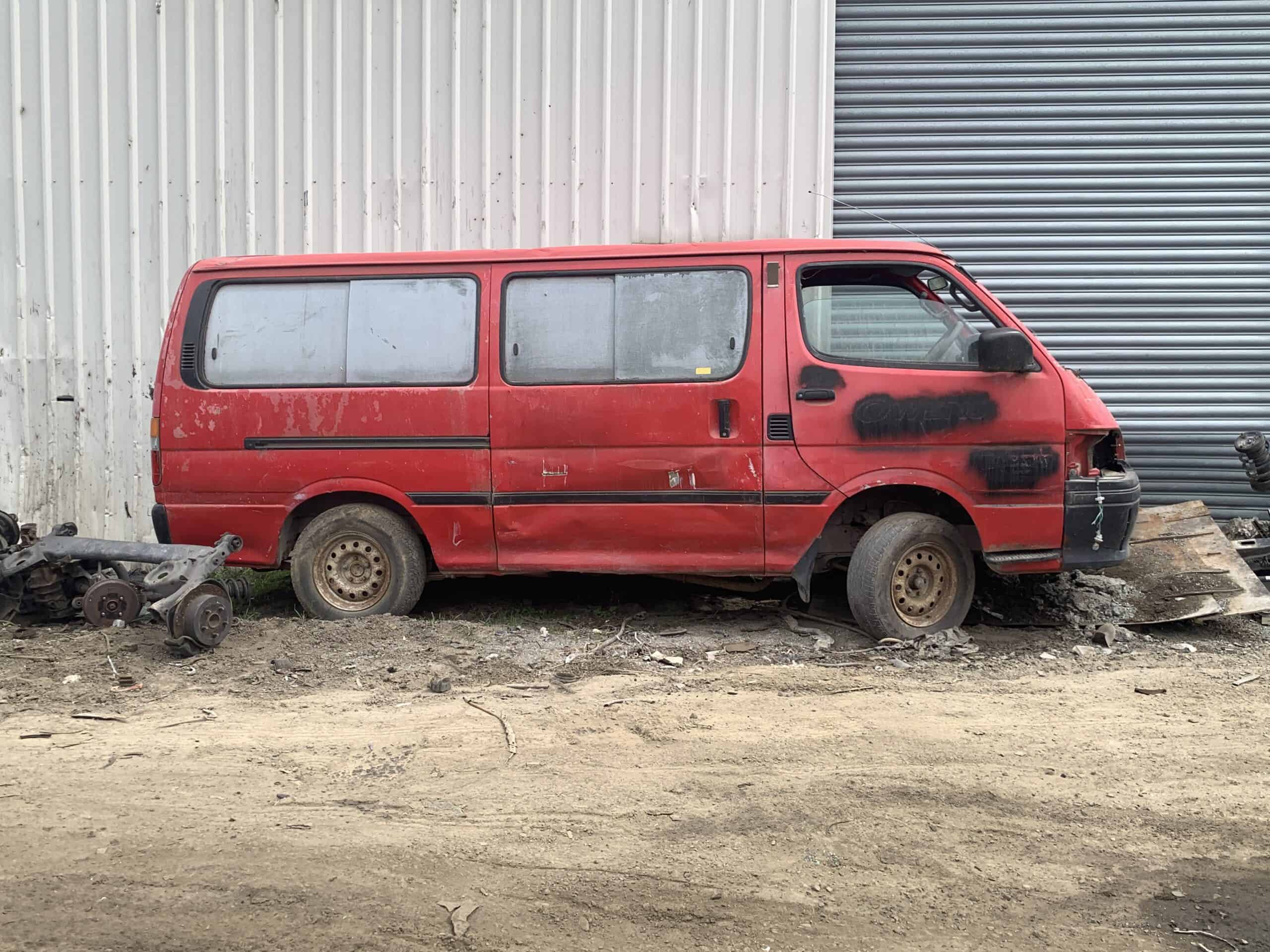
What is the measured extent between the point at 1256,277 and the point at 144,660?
8628 mm

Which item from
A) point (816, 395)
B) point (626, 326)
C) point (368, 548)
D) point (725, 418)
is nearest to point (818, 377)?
point (816, 395)

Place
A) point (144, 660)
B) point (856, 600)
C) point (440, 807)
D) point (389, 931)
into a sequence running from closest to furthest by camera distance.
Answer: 1. point (389, 931)
2. point (440, 807)
3. point (144, 660)
4. point (856, 600)

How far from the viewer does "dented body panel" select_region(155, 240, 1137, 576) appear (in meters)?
5.50

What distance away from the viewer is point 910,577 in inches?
223

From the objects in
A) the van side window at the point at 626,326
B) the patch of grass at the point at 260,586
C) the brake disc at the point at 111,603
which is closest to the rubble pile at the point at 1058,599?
the van side window at the point at 626,326

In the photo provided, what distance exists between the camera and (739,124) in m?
8.41

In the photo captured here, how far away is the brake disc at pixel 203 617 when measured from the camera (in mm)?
5160

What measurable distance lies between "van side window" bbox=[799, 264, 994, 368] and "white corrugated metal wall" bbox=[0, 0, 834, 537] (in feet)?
9.07

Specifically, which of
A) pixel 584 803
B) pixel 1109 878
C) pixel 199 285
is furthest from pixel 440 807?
pixel 199 285

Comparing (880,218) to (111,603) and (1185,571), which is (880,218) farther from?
(111,603)

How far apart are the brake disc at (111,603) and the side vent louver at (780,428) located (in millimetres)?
3560

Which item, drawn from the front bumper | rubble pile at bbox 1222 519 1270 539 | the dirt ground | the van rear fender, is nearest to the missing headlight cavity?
the front bumper

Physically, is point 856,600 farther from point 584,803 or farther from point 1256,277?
point 1256,277

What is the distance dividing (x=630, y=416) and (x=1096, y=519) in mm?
2547
